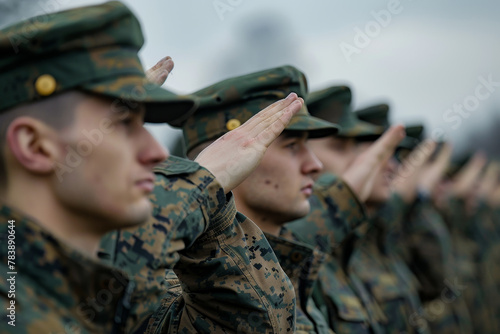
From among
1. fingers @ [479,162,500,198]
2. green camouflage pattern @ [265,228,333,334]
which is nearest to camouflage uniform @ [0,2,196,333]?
green camouflage pattern @ [265,228,333,334]

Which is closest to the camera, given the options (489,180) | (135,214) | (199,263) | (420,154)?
(135,214)

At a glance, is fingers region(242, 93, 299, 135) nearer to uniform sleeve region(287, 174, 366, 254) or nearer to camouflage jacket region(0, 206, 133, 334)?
camouflage jacket region(0, 206, 133, 334)

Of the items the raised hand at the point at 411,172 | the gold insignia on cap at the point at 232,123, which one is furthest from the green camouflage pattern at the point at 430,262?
the gold insignia on cap at the point at 232,123

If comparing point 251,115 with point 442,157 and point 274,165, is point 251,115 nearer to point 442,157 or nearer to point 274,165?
point 274,165

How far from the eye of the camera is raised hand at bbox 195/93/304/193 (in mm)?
2879

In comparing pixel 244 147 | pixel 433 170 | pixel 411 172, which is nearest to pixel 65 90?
pixel 244 147

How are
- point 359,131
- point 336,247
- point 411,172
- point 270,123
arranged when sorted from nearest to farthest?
point 270,123 < point 336,247 < point 359,131 < point 411,172

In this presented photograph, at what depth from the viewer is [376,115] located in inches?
279

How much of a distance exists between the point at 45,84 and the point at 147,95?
0.91 ft

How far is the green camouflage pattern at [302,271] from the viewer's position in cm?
379

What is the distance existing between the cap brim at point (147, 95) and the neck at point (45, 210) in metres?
0.31

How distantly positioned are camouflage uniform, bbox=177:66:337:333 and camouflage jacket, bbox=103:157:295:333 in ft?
2.41

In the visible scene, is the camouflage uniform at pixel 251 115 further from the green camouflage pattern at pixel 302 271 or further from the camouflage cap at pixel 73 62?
the camouflage cap at pixel 73 62

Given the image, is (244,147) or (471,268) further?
(471,268)
